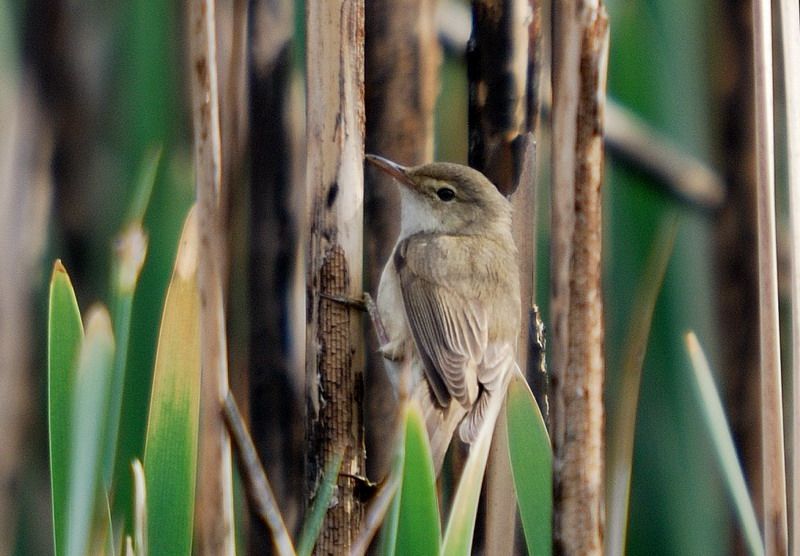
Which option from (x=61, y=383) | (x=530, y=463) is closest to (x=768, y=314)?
(x=530, y=463)

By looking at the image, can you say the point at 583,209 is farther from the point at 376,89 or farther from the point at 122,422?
the point at 122,422

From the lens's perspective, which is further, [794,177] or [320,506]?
[794,177]

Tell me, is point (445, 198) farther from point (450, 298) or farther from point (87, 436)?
point (87, 436)

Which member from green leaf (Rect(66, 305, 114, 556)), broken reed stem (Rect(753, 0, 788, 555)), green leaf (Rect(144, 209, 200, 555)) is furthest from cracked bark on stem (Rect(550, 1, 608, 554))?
green leaf (Rect(66, 305, 114, 556))

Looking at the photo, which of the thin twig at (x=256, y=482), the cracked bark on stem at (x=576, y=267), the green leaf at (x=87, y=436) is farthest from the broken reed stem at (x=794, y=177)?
the green leaf at (x=87, y=436)

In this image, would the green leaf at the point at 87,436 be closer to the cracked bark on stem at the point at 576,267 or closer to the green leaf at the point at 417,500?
the green leaf at the point at 417,500

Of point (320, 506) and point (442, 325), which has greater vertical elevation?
point (442, 325)

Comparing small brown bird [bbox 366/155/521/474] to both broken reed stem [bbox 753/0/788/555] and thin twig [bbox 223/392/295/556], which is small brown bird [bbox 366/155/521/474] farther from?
broken reed stem [bbox 753/0/788/555]
